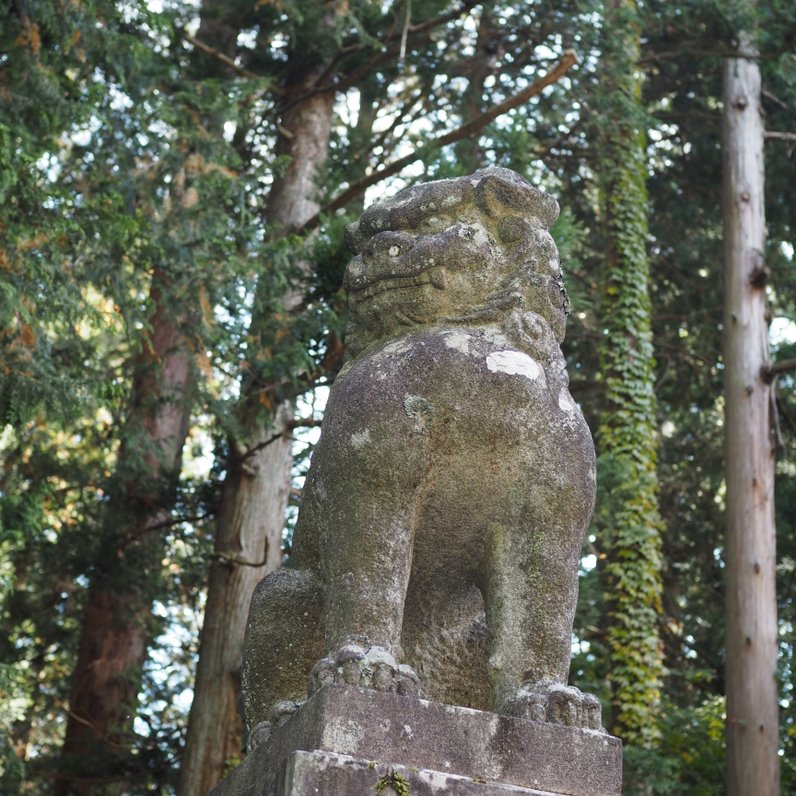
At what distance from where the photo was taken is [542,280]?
3539 millimetres

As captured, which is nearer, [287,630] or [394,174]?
[287,630]

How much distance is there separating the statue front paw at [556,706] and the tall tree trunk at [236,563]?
16.5 feet

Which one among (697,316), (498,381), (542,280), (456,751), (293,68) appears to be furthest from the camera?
(697,316)

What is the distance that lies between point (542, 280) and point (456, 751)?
1.37 m

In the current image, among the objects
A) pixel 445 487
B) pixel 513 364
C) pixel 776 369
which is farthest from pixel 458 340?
pixel 776 369

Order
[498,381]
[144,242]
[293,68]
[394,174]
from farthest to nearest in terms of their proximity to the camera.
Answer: [293,68], [394,174], [144,242], [498,381]

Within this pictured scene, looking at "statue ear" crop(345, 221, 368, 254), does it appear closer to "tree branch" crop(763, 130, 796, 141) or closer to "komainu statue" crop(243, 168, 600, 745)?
"komainu statue" crop(243, 168, 600, 745)

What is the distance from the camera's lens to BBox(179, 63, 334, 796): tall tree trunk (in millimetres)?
8125

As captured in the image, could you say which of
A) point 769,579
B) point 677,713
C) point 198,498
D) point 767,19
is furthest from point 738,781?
point 767,19

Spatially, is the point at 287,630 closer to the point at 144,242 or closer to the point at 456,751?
the point at 456,751

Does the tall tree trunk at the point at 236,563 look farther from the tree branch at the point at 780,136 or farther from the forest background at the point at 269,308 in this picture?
the tree branch at the point at 780,136

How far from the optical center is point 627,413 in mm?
10438

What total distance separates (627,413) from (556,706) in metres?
7.58

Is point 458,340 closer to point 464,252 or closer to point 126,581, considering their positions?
point 464,252
